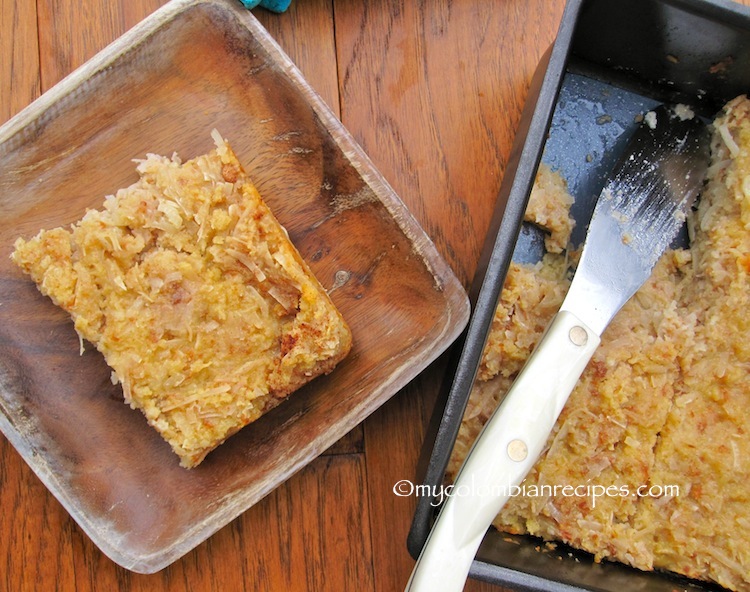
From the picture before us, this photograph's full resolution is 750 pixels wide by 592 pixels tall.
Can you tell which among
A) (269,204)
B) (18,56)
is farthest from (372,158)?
(18,56)

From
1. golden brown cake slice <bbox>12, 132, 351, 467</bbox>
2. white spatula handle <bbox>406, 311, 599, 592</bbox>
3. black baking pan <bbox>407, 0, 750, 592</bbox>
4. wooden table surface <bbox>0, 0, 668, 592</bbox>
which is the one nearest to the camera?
white spatula handle <bbox>406, 311, 599, 592</bbox>

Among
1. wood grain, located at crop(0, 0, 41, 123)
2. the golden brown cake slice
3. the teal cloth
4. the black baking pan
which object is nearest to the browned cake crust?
the black baking pan

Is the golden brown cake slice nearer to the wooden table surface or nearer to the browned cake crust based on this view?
the wooden table surface

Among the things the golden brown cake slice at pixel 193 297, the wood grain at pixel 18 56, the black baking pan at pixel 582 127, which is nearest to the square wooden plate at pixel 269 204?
the golden brown cake slice at pixel 193 297

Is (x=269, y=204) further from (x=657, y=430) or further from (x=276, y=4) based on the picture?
(x=657, y=430)

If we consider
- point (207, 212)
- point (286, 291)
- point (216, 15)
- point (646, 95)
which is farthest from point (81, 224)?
point (646, 95)
